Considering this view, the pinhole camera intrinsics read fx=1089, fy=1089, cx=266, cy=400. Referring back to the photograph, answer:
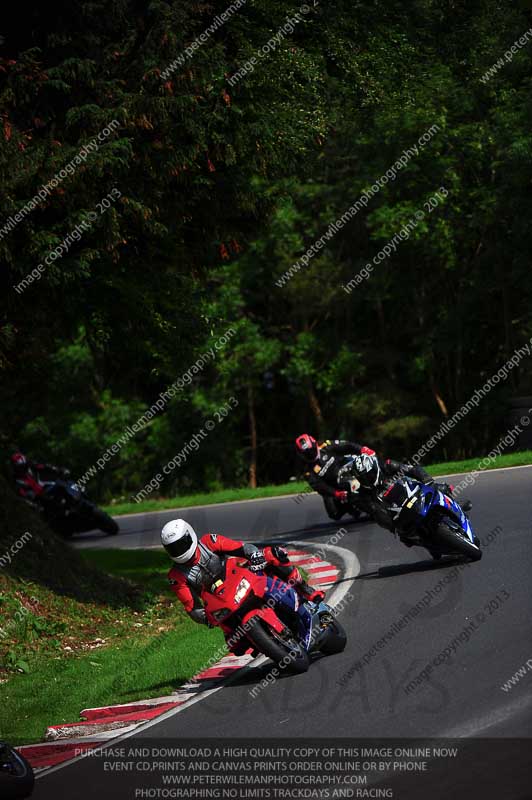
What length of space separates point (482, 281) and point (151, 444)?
570 inches

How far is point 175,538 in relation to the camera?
9.28 metres

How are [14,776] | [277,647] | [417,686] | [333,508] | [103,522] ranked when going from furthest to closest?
[103,522], [333,508], [277,647], [417,686], [14,776]

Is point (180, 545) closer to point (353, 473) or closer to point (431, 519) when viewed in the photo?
point (431, 519)

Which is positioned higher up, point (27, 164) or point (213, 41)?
point (213, 41)

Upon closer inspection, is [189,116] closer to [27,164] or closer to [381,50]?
[27,164]

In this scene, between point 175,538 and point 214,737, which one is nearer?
point 214,737

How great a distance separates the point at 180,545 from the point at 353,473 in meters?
4.33

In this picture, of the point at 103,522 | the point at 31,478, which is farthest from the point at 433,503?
the point at 31,478

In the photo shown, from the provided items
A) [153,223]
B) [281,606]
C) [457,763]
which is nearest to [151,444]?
[153,223]

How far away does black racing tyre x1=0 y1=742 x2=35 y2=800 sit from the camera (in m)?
6.92

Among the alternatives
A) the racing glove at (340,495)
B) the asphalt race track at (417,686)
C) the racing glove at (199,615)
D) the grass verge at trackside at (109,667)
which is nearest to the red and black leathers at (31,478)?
the grass verge at trackside at (109,667)

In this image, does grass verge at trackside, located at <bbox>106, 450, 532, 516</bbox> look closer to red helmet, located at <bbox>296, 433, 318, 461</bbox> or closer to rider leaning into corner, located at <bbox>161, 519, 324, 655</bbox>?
red helmet, located at <bbox>296, 433, 318, 461</bbox>

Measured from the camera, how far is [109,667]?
1216 cm

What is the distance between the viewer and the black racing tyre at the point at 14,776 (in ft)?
22.7
